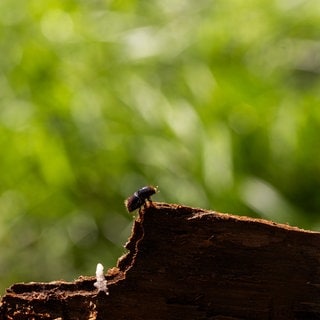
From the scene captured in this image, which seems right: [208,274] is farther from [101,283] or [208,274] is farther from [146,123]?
[146,123]

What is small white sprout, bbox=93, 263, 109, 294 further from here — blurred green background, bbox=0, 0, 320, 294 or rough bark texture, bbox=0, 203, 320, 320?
blurred green background, bbox=0, 0, 320, 294

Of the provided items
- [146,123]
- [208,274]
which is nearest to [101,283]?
[208,274]

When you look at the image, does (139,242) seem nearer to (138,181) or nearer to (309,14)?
(138,181)

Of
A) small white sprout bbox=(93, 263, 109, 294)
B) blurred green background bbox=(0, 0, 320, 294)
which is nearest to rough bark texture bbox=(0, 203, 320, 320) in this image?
small white sprout bbox=(93, 263, 109, 294)

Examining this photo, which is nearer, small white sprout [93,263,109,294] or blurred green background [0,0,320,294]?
small white sprout [93,263,109,294]

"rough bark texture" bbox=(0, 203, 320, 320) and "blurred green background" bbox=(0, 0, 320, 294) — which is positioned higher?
"blurred green background" bbox=(0, 0, 320, 294)

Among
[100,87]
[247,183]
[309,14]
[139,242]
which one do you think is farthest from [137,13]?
[139,242]

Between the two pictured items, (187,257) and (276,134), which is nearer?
(187,257)
